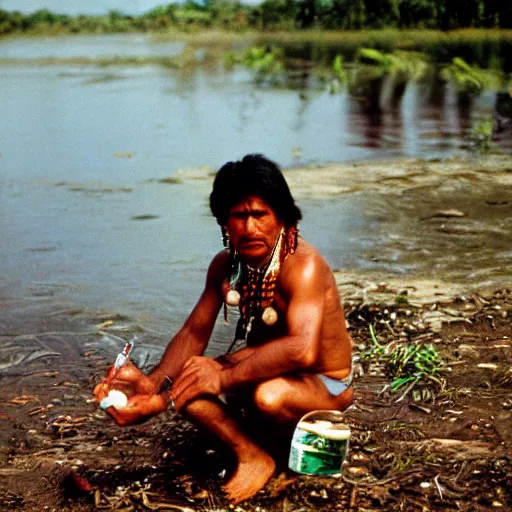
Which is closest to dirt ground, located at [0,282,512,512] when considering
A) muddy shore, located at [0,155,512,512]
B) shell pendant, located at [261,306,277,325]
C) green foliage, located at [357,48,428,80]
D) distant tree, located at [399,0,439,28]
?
muddy shore, located at [0,155,512,512]

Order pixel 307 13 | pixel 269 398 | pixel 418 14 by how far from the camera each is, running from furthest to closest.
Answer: pixel 307 13, pixel 418 14, pixel 269 398

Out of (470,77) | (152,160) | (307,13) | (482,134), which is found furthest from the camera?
(307,13)

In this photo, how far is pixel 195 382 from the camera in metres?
3.01

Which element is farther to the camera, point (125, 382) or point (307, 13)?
point (307, 13)

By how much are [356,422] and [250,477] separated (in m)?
0.66

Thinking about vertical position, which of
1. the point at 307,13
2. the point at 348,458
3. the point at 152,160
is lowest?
the point at 348,458

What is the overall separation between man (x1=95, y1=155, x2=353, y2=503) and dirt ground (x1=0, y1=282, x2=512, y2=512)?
0.76ft

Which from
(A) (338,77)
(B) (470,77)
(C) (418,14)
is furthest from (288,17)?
(B) (470,77)

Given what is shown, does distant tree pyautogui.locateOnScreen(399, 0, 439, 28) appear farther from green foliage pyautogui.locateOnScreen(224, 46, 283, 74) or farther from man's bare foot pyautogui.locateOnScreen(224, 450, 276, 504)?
man's bare foot pyautogui.locateOnScreen(224, 450, 276, 504)

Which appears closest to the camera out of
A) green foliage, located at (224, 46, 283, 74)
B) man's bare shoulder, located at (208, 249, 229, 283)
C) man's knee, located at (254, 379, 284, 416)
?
man's knee, located at (254, 379, 284, 416)

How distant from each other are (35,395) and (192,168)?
5.47 metres

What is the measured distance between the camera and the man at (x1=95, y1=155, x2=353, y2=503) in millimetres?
2992

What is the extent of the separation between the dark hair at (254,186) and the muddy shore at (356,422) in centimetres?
91

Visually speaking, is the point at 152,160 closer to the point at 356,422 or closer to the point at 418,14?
the point at 356,422
